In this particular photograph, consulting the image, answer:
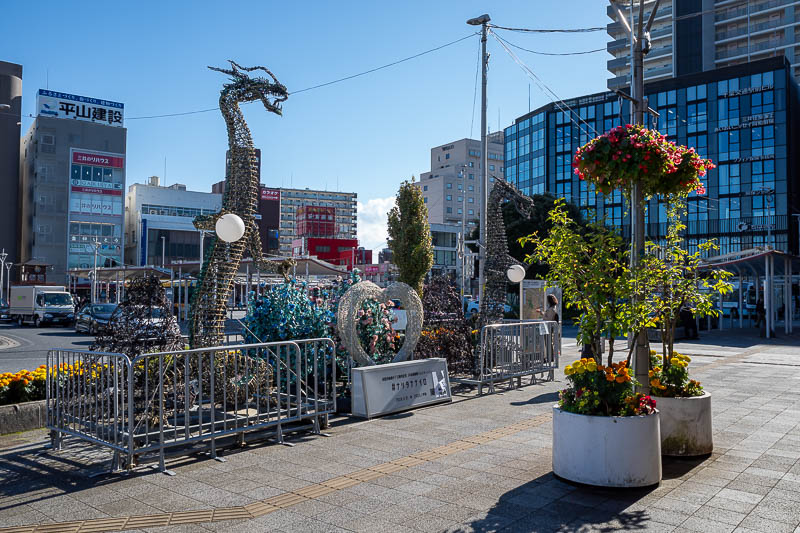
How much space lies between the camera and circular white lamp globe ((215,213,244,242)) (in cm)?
865

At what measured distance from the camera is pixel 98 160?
248ft

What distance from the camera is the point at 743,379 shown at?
13.2 metres

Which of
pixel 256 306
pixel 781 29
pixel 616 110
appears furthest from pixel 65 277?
pixel 781 29

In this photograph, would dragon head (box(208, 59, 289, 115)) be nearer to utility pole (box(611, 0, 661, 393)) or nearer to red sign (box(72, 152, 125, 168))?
utility pole (box(611, 0, 661, 393))

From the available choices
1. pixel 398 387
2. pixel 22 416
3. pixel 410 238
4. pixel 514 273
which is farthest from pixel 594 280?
pixel 410 238

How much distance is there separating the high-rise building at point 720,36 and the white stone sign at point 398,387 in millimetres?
68054

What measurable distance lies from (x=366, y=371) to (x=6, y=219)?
7955 centimetres

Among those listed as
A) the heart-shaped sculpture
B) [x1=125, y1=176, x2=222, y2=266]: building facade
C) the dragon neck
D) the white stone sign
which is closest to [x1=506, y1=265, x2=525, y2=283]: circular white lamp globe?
the heart-shaped sculpture

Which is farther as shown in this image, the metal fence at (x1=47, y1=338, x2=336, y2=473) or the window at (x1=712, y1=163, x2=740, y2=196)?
the window at (x1=712, y1=163, x2=740, y2=196)

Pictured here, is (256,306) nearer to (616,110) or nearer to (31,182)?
(616,110)

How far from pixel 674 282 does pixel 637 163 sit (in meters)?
1.61

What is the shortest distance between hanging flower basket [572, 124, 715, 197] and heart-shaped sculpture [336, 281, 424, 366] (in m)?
3.97

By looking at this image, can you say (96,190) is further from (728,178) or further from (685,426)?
(685,426)

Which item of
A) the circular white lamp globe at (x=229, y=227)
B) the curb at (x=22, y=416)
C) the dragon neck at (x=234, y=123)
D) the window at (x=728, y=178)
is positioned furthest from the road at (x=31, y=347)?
the window at (x=728, y=178)
